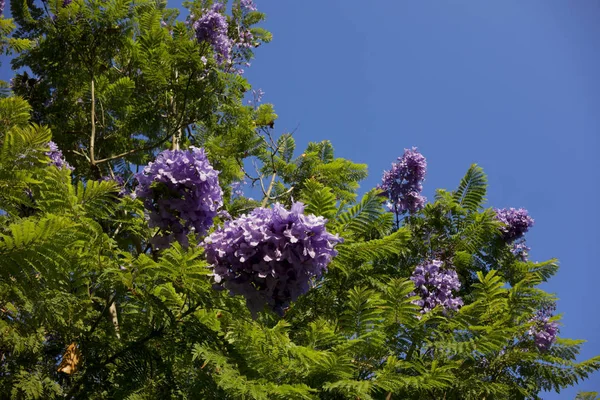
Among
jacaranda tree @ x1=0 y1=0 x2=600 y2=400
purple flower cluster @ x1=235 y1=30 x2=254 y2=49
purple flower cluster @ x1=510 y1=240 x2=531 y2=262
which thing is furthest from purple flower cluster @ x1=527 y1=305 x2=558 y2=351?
purple flower cluster @ x1=235 y1=30 x2=254 y2=49

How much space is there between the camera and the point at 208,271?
222 cm

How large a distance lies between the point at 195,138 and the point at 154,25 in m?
1.72

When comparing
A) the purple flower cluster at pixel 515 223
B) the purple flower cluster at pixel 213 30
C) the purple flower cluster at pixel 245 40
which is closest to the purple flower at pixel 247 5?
the purple flower cluster at pixel 245 40

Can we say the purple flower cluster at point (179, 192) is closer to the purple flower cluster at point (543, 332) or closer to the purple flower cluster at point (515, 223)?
the purple flower cluster at point (543, 332)

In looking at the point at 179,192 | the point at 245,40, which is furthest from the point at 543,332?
the point at 245,40

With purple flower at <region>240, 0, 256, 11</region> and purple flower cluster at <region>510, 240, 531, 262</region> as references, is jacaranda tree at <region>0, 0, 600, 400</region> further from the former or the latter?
purple flower at <region>240, 0, 256, 11</region>

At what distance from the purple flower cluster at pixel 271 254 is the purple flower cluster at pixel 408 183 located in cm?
412

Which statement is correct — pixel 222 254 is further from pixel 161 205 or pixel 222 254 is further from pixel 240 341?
pixel 240 341

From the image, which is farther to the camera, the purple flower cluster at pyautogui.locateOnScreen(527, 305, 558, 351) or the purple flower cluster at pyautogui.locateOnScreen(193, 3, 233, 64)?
the purple flower cluster at pyautogui.locateOnScreen(193, 3, 233, 64)

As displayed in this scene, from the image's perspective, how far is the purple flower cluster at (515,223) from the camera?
6.27m

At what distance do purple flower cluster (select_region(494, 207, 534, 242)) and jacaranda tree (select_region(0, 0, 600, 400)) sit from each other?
0.08 ft

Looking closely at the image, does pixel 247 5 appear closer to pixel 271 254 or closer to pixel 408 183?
pixel 408 183

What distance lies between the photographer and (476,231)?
16.6ft

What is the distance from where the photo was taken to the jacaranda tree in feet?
7.38
